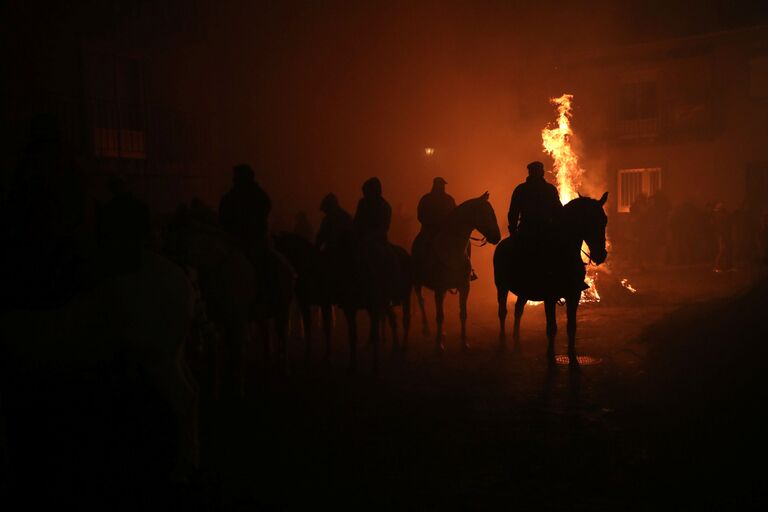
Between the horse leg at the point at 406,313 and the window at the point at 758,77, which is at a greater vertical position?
the window at the point at 758,77

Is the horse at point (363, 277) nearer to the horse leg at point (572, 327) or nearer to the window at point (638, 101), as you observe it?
the horse leg at point (572, 327)

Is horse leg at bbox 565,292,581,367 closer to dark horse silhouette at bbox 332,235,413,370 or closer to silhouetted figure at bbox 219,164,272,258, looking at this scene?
dark horse silhouette at bbox 332,235,413,370

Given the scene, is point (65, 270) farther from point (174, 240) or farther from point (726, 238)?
point (726, 238)

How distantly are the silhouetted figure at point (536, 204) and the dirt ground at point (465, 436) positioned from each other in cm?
204

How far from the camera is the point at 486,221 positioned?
10656 millimetres

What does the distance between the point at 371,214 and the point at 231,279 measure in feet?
7.91

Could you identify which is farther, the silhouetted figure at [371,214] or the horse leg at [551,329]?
the horse leg at [551,329]

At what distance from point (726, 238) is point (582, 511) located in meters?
19.7

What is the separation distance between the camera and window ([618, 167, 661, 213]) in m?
30.1

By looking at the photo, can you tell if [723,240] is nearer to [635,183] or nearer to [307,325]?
[635,183]

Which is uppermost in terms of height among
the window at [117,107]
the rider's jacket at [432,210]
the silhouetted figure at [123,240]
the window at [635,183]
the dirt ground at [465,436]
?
the window at [117,107]

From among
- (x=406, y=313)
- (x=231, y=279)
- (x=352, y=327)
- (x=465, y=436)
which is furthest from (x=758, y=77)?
(x=231, y=279)

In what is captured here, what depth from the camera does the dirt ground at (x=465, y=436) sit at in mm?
5406

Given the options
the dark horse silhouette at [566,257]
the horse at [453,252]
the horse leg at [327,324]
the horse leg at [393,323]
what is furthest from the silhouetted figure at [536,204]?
the horse leg at [327,324]
